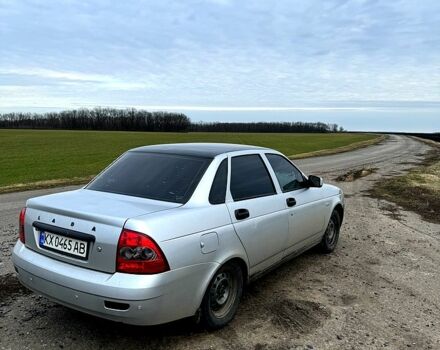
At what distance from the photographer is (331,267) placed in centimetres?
567

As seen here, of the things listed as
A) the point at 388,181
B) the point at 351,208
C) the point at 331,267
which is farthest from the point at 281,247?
the point at 388,181

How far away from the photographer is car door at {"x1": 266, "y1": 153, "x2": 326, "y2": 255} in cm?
486

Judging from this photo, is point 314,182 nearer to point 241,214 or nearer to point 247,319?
point 241,214

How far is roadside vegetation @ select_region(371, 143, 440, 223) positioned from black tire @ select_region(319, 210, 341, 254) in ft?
11.8

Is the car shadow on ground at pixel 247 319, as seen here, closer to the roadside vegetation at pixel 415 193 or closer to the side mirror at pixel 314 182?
the side mirror at pixel 314 182

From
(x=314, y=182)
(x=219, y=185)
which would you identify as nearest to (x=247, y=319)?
(x=219, y=185)

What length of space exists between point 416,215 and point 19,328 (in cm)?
817

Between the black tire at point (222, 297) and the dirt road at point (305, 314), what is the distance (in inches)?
4.4

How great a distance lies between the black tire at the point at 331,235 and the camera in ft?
20.0

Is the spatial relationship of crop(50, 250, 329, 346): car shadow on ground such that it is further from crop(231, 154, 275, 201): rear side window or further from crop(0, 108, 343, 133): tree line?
crop(0, 108, 343, 133): tree line

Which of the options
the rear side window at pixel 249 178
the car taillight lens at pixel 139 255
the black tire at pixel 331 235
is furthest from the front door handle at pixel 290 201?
the car taillight lens at pixel 139 255

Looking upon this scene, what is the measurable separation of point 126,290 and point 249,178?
1.79 m

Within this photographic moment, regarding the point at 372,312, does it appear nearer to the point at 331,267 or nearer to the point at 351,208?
the point at 331,267

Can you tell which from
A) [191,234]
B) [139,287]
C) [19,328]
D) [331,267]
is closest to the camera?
[139,287]
